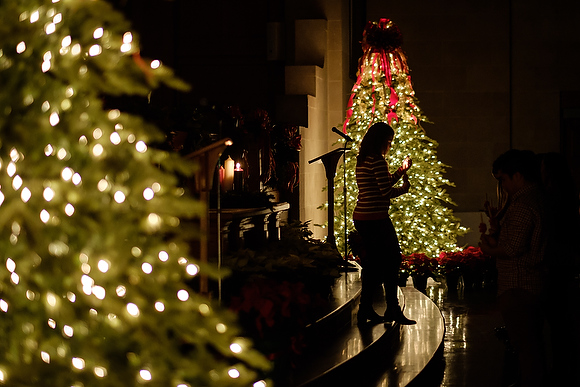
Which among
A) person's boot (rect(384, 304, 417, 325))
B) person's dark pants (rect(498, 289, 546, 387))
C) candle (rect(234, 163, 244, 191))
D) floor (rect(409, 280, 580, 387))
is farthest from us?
candle (rect(234, 163, 244, 191))

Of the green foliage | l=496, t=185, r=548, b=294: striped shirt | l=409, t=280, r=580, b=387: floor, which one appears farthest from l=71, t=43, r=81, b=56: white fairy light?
the green foliage

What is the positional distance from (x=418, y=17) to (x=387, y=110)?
12.1ft

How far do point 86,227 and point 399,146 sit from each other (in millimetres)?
7973

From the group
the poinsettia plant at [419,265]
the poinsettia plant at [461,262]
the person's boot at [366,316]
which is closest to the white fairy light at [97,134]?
the person's boot at [366,316]

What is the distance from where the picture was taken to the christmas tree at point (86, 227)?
5.12 ft

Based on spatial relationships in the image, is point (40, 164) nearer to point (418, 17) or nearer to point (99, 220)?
point (99, 220)

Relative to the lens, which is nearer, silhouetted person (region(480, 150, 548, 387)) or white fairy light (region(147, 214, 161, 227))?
white fairy light (region(147, 214, 161, 227))

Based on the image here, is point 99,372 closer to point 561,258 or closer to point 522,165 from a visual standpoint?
point 522,165

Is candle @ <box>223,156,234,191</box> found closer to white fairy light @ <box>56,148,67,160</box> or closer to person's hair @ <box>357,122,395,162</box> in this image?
person's hair @ <box>357,122,395,162</box>

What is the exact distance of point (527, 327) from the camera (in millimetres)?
3889

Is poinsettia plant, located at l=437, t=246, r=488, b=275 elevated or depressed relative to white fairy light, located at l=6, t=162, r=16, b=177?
depressed

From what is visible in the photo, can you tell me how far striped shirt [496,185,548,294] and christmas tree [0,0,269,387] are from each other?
2536 millimetres

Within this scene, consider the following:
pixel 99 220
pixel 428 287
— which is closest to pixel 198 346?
pixel 99 220

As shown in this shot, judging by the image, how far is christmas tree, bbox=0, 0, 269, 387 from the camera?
1562 millimetres
